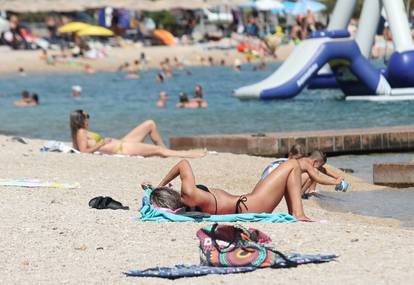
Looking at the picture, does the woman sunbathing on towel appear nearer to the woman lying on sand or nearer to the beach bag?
the beach bag

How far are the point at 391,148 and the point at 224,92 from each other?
19.8m

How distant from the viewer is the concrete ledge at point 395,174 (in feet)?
41.8

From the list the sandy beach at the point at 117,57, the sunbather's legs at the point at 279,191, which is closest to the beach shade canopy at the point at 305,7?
the sandy beach at the point at 117,57

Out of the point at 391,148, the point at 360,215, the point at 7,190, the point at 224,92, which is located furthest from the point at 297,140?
the point at 224,92

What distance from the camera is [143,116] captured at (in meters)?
27.6

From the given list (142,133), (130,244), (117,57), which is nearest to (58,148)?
(142,133)

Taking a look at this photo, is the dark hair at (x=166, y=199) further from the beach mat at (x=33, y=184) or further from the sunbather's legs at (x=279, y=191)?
the beach mat at (x=33, y=184)

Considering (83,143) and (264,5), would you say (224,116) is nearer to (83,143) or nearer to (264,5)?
(83,143)

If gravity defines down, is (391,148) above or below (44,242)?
below

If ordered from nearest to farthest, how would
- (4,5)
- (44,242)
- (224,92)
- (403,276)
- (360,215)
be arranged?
(403,276) < (44,242) < (360,215) < (224,92) < (4,5)

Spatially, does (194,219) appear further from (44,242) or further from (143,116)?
(143,116)

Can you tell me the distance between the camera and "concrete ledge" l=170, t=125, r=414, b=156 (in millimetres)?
15883

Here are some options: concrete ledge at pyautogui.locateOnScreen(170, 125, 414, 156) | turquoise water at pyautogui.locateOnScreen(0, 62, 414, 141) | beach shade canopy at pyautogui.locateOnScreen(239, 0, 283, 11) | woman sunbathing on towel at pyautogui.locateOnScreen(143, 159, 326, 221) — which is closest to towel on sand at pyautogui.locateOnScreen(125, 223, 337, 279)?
woman sunbathing on towel at pyautogui.locateOnScreen(143, 159, 326, 221)

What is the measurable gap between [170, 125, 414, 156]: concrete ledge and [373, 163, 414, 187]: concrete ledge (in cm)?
299
